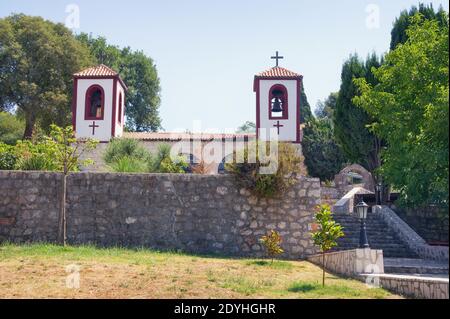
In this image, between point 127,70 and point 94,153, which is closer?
point 94,153

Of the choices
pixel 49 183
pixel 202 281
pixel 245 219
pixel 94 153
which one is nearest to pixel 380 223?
pixel 245 219

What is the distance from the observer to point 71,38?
36.2 metres

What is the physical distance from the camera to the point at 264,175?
39.6 ft

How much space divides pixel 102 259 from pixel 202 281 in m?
2.99

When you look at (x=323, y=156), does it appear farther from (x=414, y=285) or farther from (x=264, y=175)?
(x=414, y=285)

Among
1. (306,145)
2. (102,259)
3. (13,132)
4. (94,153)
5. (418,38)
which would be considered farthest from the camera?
(13,132)

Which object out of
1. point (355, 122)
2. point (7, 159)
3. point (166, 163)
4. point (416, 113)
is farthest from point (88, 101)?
point (416, 113)

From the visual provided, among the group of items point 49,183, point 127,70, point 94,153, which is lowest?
point 49,183

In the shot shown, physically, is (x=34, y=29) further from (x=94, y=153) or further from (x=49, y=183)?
(x=49, y=183)

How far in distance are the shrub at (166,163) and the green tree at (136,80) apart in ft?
90.0

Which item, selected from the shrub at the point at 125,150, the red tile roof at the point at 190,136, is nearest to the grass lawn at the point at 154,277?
the shrub at the point at 125,150

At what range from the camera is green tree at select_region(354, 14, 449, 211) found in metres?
9.48

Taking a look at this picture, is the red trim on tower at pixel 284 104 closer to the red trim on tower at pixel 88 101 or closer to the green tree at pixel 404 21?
the green tree at pixel 404 21
